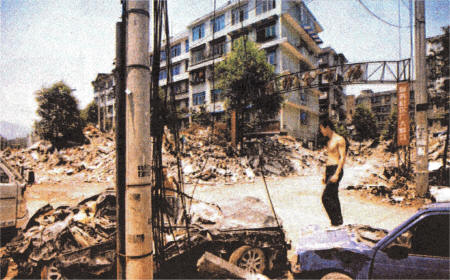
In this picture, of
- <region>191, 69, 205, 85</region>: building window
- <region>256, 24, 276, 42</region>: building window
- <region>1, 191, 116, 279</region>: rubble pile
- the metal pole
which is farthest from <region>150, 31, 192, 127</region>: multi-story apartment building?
the metal pole

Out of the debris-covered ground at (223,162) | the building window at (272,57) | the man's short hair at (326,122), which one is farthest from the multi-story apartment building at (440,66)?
the man's short hair at (326,122)

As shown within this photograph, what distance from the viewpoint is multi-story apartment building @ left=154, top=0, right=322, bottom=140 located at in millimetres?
26828

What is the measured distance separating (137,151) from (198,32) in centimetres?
3617

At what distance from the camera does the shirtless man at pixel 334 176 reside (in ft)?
14.7

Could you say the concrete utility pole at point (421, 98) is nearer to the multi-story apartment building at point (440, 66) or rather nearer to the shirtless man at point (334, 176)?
the shirtless man at point (334, 176)

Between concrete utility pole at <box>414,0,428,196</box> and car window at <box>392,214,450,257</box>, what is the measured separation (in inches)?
284

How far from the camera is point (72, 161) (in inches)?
820

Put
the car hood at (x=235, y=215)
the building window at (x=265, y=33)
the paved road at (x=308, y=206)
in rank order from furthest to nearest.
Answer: the building window at (x=265, y=33), the paved road at (x=308, y=206), the car hood at (x=235, y=215)

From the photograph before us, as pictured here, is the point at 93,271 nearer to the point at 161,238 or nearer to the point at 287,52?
the point at 161,238

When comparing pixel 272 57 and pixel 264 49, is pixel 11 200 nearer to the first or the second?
pixel 272 57

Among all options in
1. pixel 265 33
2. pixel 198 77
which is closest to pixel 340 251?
pixel 265 33

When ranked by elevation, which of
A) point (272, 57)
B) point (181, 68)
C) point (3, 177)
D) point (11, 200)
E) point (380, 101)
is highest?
point (181, 68)

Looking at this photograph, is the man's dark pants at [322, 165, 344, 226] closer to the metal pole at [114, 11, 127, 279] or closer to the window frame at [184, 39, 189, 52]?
the metal pole at [114, 11, 127, 279]

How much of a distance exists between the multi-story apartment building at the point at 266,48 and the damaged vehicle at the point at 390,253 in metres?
19.1
